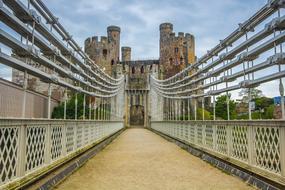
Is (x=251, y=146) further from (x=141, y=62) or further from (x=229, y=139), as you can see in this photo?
(x=141, y=62)

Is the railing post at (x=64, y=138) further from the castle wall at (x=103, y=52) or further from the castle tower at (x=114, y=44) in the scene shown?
the castle tower at (x=114, y=44)

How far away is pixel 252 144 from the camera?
374 cm

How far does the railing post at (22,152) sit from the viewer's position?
9.86ft

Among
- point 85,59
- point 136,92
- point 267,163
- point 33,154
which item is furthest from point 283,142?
point 136,92

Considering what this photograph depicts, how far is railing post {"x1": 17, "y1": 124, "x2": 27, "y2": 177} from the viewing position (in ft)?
9.86

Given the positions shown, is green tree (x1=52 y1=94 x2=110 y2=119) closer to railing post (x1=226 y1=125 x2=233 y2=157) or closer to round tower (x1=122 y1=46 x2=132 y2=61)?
railing post (x1=226 y1=125 x2=233 y2=157)

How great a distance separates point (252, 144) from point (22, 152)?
2694 mm

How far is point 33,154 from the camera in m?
3.45

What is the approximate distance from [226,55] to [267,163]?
3027mm

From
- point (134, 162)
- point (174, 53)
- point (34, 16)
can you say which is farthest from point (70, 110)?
point (174, 53)

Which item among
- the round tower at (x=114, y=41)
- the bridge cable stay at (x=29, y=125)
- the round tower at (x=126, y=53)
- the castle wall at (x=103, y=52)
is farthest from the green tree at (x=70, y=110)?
the round tower at (x=126, y=53)

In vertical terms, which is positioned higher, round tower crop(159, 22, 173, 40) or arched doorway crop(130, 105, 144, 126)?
round tower crop(159, 22, 173, 40)

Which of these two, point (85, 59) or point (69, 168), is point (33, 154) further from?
point (85, 59)

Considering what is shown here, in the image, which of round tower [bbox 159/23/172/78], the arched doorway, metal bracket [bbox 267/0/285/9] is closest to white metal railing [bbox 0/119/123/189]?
metal bracket [bbox 267/0/285/9]
